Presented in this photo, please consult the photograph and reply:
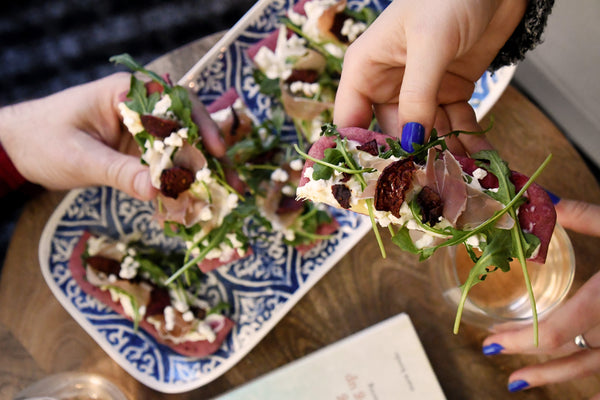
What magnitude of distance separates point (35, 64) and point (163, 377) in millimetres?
1326

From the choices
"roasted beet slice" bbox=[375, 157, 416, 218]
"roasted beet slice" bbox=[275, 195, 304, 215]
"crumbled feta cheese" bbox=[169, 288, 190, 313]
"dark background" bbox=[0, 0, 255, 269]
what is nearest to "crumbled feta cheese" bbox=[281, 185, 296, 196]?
"roasted beet slice" bbox=[275, 195, 304, 215]

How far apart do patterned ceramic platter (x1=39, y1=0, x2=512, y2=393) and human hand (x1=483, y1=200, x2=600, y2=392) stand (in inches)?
12.6

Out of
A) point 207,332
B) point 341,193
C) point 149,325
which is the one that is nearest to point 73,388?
point 149,325

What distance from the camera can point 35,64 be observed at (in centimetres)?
191

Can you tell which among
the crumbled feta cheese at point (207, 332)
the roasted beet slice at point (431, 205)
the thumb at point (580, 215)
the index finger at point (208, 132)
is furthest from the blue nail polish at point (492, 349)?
the index finger at point (208, 132)

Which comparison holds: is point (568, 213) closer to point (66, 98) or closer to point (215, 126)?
point (215, 126)

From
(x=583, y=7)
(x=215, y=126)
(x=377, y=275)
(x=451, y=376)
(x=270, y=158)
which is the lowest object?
(x=451, y=376)

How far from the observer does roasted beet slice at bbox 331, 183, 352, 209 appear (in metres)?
Result: 0.81

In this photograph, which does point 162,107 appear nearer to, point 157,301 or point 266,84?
point 266,84

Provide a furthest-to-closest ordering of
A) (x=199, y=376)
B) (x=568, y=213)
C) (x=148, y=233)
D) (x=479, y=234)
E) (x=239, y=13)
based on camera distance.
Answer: (x=239, y=13), (x=148, y=233), (x=199, y=376), (x=568, y=213), (x=479, y=234)

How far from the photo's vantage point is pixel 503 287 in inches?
44.9

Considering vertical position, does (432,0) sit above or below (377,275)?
above

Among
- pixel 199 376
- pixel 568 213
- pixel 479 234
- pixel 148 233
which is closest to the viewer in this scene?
pixel 479 234

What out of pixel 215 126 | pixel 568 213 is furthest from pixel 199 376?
pixel 568 213
